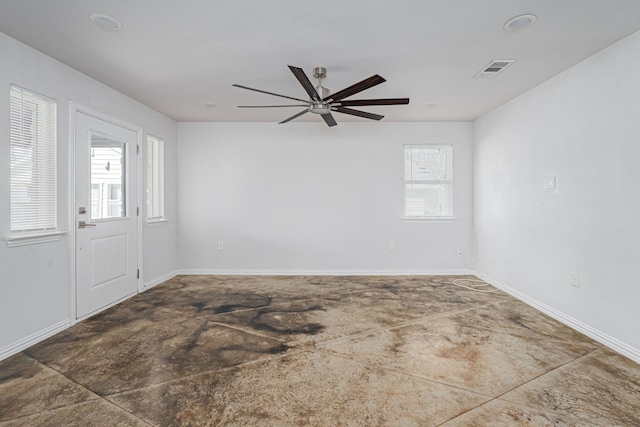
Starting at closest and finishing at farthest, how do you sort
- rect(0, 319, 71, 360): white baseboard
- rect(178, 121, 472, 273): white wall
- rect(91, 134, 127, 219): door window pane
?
rect(0, 319, 71, 360): white baseboard → rect(91, 134, 127, 219): door window pane → rect(178, 121, 472, 273): white wall

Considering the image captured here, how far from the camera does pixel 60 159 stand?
9.68ft

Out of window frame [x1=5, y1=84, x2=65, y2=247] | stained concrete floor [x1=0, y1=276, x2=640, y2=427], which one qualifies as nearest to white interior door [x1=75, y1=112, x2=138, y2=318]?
window frame [x1=5, y1=84, x2=65, y2=247]

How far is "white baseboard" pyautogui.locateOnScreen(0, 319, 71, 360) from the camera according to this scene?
7.97 ft

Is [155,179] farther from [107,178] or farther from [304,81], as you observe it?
[304,81]

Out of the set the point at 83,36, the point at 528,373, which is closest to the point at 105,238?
the point at 83,36

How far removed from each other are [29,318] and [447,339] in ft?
11.7

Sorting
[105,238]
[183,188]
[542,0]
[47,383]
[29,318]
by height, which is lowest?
[47,383]

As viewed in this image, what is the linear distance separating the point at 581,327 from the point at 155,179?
5476 mm

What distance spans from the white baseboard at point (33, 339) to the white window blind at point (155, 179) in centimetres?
189

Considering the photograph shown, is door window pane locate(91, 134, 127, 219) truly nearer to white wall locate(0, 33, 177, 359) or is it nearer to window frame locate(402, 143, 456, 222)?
white wall locate(0, 33, 177, 359)

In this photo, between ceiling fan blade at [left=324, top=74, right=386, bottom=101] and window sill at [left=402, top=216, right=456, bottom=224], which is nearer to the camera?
ceiling fan blade at [left=324, top=74, right=386, bottom=101]

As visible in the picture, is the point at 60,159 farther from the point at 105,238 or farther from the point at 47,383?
the point at 47,383

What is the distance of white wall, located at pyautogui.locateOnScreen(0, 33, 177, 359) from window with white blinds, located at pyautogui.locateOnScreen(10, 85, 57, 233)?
0.21ft

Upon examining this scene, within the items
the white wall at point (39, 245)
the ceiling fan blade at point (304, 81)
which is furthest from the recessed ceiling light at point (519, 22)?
the white wall at point (39, 245)
